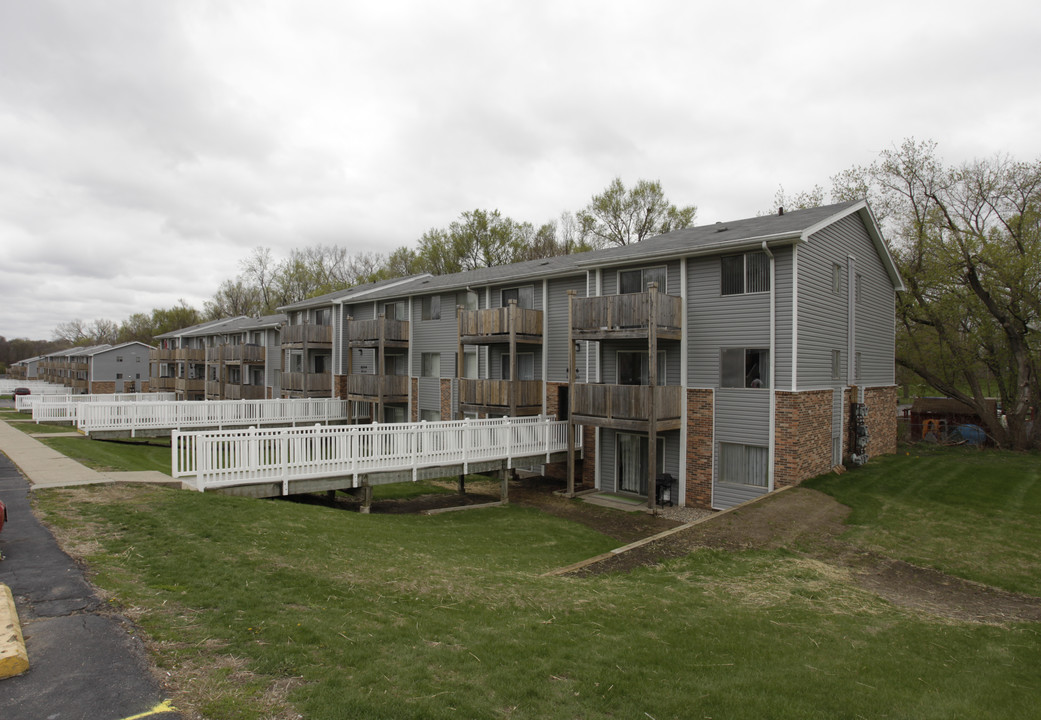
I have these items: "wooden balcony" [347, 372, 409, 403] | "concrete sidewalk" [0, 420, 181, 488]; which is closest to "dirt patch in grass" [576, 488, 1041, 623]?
"concrete sidewalk" [0, 420, 181, 488]

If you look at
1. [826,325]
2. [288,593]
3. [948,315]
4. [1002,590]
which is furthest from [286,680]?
[948,315]

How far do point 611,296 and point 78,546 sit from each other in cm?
1326

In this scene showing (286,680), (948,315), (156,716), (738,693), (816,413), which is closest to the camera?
(156,716)

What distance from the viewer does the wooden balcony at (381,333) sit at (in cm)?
2627

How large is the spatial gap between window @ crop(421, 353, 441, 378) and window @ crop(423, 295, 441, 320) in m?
1.73

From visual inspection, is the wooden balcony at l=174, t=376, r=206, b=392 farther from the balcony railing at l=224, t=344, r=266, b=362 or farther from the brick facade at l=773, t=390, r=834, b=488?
the brick facade at l=773, t=390, r=834, b=488

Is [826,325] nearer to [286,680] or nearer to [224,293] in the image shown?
[286,680]

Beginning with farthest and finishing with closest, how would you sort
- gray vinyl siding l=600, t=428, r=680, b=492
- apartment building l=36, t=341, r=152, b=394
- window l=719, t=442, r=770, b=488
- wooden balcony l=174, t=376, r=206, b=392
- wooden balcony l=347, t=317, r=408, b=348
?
1. apartment building l=36, t=341, r=152, b=394
2. wooden balcony l=174, t=376, r=206, b=392
3. wooden balcony l=347, t=317, r=408, b=348
4. gray vinyl siding l=600, t=428, r=680, b=492
5. window l=719, t=442, r=770, b=488

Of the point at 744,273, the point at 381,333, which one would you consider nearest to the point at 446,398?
the point at 381,333

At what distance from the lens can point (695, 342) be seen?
16.6 metres

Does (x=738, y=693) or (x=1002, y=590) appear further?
(x=1002, y=590)

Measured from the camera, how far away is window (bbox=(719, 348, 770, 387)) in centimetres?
1537

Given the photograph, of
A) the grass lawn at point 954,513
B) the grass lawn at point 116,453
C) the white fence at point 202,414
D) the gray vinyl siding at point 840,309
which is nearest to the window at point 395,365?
the white fence at point 202,414

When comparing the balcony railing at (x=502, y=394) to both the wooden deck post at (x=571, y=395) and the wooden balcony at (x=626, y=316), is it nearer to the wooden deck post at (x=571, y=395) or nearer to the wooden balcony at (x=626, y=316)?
the wooden deck post at (x=571, y=395)
